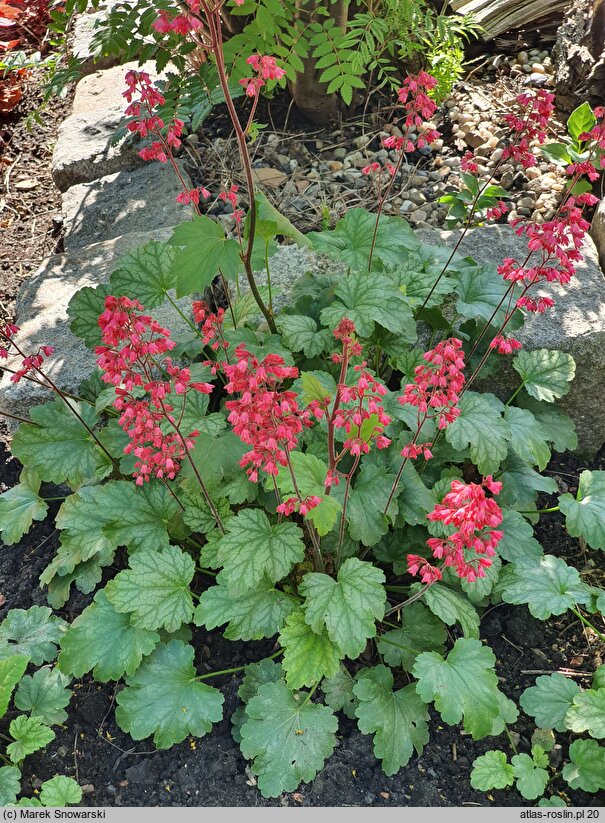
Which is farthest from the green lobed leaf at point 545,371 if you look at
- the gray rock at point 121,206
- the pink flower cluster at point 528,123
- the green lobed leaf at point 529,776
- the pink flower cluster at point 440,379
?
the gray rock at point 121,206

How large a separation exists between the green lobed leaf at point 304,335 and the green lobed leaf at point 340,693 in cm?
112

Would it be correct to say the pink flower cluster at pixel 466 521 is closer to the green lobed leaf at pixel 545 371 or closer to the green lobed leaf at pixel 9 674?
the green lobed leaf at pixel 545 371

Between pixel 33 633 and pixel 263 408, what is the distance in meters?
1.39

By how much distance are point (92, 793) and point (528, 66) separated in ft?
15.3

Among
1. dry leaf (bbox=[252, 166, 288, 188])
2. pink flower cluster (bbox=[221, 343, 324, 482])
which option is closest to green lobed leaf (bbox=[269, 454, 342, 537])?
pink flower cluster (bbox=[221, 343, 324, 482])

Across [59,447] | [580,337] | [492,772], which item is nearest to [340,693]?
[492,772]

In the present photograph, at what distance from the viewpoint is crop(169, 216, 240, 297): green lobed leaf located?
2.20m

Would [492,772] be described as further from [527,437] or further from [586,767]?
[527,437]

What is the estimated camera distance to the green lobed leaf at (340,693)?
2.44 m

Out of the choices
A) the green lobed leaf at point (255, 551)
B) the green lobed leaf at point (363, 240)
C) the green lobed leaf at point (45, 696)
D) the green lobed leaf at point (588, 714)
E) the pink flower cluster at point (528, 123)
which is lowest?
the green lobed leaf at point (588, 714)

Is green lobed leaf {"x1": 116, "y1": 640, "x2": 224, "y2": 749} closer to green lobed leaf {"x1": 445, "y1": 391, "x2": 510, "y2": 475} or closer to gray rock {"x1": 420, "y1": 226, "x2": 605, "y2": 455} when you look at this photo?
green lobed leaf {"x1": 445, "y1": 391, "x2": 510, "y2": 475}

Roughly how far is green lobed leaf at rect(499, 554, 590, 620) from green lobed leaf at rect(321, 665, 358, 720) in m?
0.59

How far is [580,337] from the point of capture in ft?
10.2

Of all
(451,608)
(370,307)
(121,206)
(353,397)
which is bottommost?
(451,608)
